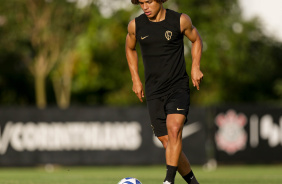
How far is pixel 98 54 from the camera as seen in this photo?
52.0 metres

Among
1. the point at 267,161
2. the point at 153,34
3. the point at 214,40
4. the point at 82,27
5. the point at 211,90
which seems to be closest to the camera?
the point at 153,34

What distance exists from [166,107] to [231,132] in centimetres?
1305

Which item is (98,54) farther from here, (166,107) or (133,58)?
(166,107)

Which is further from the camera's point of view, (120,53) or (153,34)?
(120,53)

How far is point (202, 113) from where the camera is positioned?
22.5m

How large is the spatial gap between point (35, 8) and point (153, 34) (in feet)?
148

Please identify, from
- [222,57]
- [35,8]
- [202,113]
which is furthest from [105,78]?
[202,113]

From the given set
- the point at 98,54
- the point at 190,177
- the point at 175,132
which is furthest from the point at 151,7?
the point at 98,54

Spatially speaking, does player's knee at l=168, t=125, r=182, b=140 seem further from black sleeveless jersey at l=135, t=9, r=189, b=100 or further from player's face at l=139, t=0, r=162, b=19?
player's face at l=139, t=0, r=162, b=19

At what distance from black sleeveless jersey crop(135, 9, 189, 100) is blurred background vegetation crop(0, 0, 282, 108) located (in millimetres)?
35629

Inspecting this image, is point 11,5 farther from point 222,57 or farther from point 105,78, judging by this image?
point 222,57

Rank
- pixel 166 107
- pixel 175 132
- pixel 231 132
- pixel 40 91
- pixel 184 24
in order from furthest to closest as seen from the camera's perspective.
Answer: pixel 40 91, pixel 231 132, pixel 166 107, pixel 184 24, pixel 175 132

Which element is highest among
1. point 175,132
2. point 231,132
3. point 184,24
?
point 184,24

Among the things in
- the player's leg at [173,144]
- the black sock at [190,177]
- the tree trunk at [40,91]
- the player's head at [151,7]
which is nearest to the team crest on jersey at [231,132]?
the black sock at [190,177]
